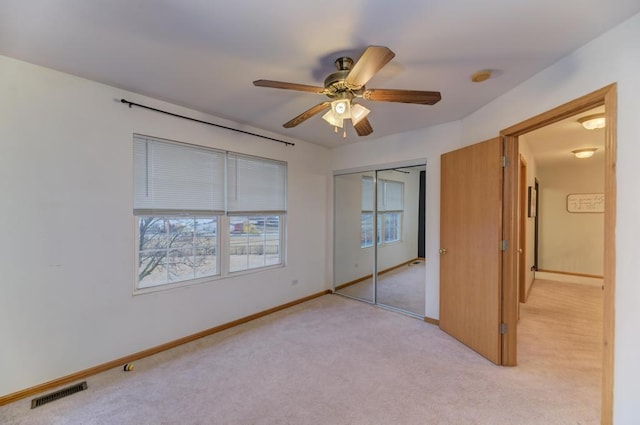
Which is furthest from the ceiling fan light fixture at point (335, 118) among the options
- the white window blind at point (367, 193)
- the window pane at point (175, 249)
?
the white window blind at point (367, 193)

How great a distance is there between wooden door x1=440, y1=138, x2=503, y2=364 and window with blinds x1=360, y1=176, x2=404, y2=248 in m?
1.14

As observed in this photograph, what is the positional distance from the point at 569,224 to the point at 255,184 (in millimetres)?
6519

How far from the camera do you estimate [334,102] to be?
194 cm

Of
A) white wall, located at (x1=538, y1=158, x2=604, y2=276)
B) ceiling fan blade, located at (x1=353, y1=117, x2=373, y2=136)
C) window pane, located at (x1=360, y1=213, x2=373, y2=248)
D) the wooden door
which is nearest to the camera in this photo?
ceiling fan blade, located at (x1=353, y1=117, x2=373, y2=136)

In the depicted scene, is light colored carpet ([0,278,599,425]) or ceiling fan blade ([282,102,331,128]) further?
ceiling fan blade ([282,102,331,128])

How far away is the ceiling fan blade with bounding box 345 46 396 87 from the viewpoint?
1.38 m

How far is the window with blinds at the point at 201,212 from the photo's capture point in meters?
2.74

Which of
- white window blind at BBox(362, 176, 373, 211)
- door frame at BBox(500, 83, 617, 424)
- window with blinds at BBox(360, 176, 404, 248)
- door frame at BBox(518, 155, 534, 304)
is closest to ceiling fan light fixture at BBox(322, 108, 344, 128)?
door frame at BBox(500, 83, 617, 424)

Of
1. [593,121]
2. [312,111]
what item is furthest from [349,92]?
[593,121]

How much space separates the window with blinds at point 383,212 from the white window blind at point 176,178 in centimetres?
230

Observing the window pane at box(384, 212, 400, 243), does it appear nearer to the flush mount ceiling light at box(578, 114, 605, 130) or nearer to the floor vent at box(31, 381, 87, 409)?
the flush mount ceiling light at box(578, 114, 605, 130)

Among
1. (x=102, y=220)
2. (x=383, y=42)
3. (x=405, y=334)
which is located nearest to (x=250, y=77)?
(x=383, y=42)

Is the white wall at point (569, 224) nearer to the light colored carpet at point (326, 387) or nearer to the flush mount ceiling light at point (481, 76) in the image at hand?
the light colored carpet at point (326, 387)

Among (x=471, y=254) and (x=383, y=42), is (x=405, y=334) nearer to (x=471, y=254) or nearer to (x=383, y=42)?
(x=471, y=254)
